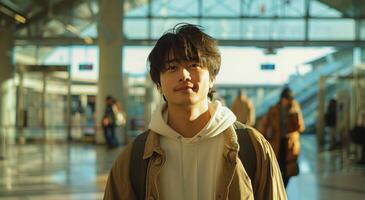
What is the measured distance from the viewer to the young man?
67.7 inches

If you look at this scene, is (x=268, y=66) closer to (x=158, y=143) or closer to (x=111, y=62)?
(x=111, y=62)

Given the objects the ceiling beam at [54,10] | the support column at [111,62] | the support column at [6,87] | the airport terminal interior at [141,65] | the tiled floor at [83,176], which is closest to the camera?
the tiled floor at [83,176]

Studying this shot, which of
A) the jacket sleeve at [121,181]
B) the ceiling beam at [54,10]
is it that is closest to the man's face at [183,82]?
the jacket sleeve at [121,181]

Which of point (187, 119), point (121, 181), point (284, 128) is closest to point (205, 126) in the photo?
point (187, 119)

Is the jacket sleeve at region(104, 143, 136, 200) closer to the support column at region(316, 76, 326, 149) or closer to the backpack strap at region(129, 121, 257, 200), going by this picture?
the backpack strap at region(129, 121, 257, 200)

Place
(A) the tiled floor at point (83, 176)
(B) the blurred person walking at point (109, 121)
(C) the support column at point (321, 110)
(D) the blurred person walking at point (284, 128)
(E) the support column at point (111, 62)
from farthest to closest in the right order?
(C) the support column at point (321, 110) < (E) the support column at point (111, 62) < (B) the blurred person walking at point (109, 121) < (A) the tiled floor at point (83, 176) < (D) the blurred person walking at point (284, 128)

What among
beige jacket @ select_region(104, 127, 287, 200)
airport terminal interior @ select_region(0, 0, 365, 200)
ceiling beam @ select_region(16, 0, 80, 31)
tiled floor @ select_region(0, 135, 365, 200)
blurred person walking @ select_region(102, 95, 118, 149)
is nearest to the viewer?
beige jacket @ select_region(104, 127, 287, 200)

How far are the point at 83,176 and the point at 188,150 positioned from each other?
8007 millimetres

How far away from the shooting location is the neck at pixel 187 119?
177cm

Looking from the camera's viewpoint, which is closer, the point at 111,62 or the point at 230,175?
the point at 230,175

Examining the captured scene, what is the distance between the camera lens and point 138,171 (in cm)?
175

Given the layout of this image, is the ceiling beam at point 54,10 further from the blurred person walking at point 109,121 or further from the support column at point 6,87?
the blurred person walking at point 109,121

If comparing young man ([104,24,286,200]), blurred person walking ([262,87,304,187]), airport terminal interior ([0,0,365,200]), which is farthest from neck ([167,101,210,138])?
airport terminal interior ([0,0,365,200])

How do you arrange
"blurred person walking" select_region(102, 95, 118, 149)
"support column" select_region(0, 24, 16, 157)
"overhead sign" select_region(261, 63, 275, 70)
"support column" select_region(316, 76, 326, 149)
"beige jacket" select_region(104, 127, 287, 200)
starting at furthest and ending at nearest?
"overhead sign" select_region(261, 63, 275, 70)
"support column" select_region(316, 76, 326, 149)
"blurred person walking" select_region(102, 95, 118, 149)
"support column" select_region(0, 24, 16, 157)
"beige jacket" select_region(104, 127, 287, 200)
